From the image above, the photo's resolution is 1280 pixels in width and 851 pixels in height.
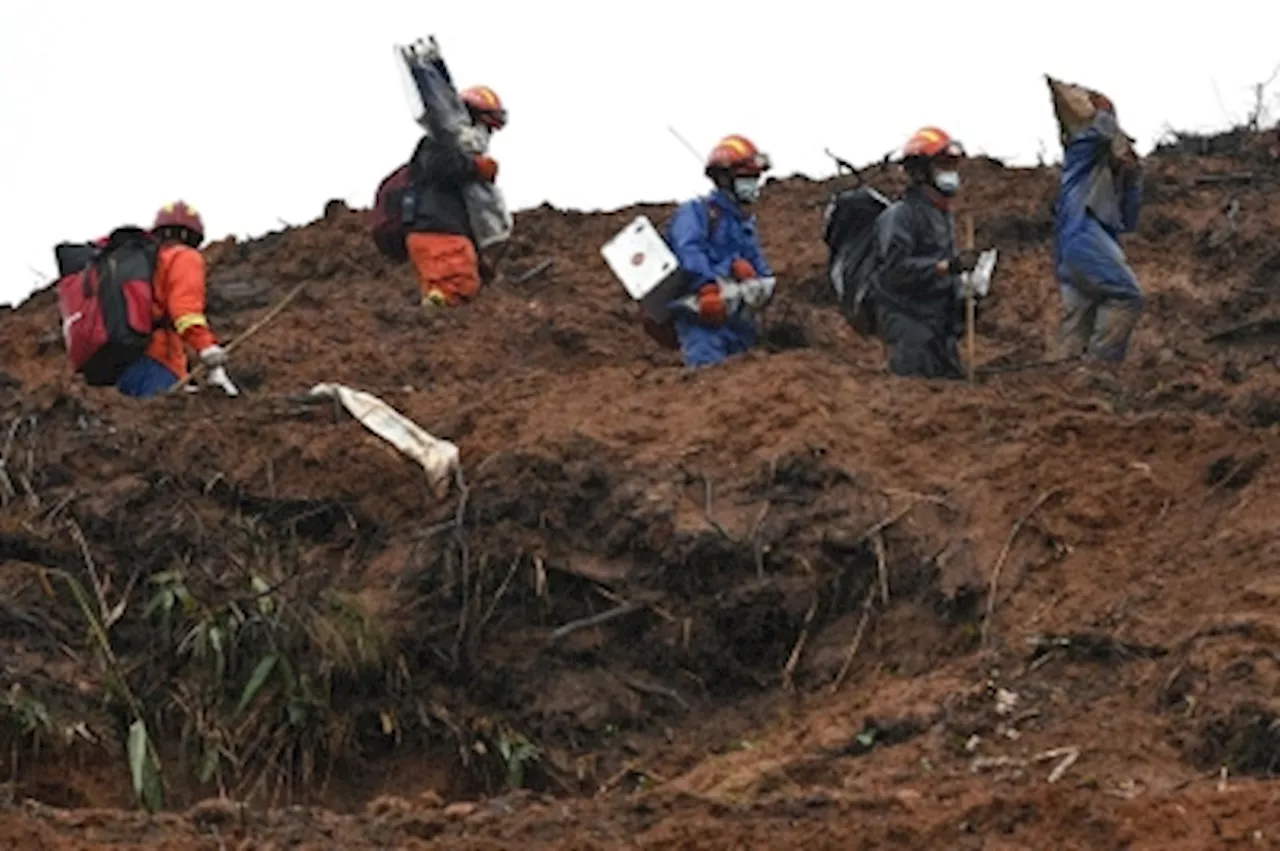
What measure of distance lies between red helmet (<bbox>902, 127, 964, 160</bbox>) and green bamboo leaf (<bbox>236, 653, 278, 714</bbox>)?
14.1ft

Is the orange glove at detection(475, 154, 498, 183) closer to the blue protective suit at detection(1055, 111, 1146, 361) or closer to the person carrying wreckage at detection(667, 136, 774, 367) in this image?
the person carrying wreckage at detection(667, 136, 774, 367)

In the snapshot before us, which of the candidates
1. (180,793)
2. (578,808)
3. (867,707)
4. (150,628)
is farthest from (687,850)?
(150,628)

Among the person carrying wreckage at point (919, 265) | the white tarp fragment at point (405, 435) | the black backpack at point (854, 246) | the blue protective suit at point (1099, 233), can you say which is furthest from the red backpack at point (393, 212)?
the blue protective suit at point (1099, 233)

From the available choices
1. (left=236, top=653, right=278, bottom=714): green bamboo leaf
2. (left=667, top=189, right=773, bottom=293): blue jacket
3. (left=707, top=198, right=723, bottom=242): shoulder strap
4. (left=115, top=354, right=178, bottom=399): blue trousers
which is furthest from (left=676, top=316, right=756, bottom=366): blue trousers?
(left=236, top=653, right=278, bottom=714): green bamboo leaf

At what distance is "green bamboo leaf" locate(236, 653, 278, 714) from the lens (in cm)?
899

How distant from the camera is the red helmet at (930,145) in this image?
12.1 meters

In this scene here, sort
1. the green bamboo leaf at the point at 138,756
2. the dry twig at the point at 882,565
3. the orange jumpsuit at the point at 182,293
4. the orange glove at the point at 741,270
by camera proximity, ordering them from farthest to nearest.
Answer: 1. the orange glove at the point at 741,270
2. the orange jumpsuit at the point at 182,293
3. the dry twig at the point at 882,565
4. the green bamboo leaf at the point at 138,756

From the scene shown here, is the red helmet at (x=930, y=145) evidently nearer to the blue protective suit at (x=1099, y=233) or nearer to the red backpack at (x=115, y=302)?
the blue protective suit at (x=1099, y=233)

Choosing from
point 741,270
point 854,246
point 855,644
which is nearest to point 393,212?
point 741,270

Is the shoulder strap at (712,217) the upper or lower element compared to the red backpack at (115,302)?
lower

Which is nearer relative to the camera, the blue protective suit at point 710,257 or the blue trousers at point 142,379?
→ the blue trousers at point 142,379

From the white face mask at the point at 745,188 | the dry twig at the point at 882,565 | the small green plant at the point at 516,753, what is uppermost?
the white face mask at the point at 745,188

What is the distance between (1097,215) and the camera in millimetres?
12695

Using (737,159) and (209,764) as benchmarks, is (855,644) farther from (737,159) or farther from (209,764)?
(737,159)
